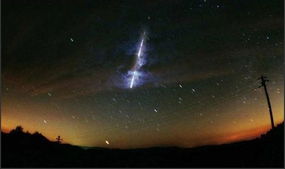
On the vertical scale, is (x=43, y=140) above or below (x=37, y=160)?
above

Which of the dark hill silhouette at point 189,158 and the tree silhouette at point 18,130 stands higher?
the tree silhouette at point 18,130

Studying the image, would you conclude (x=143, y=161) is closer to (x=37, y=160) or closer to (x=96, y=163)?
(x=96, y=163)

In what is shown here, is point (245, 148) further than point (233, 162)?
Yes

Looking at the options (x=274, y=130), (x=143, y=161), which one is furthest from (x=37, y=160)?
(x=274, y=130)

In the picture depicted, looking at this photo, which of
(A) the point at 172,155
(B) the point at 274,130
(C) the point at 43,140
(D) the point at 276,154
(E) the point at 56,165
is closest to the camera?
(D) the point at 276,154

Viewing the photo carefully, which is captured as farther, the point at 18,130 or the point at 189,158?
the point at 18,130

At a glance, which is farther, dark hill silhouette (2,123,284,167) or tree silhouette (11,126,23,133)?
tree silhouette (11,126,23,133)

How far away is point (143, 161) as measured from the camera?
32031mm

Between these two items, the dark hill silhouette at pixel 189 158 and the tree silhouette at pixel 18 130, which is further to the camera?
the tree silhouette at pixel 18 130

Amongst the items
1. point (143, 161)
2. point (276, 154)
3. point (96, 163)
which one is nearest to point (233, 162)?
point (276, 154)

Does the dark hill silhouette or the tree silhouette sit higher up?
the tree silhouette

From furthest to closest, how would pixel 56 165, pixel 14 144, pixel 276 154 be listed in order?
pixel 14 144 → pixel 56 165 → pixel 276 154

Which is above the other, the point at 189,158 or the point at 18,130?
the point at 18,130

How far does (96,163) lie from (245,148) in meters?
16.7
